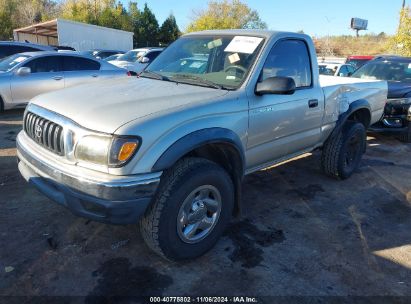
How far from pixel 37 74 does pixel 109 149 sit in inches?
274

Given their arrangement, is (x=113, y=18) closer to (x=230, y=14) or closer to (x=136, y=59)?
(x=230, y=14)

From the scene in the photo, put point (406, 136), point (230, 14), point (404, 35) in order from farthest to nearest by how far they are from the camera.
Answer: point (230, 14) → point (404, 35) → point (406, 136)

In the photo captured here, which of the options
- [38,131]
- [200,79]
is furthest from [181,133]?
[38,131]

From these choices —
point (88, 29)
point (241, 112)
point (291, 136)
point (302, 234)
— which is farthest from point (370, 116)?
point (88, 29)

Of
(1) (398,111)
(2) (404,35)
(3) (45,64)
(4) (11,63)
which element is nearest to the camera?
(1) (398,111)

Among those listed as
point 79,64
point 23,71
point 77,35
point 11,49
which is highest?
point 77,35

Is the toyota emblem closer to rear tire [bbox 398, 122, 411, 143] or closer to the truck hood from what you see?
the truck hood

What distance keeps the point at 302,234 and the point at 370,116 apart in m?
2.66

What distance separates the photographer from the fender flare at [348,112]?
471cm

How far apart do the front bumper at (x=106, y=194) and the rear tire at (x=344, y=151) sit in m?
2.95

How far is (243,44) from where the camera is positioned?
→ 11.8ft

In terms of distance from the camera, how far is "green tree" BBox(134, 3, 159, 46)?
4500 centimetres

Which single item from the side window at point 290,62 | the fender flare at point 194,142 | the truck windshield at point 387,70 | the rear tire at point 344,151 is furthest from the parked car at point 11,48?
the fender flare at point 194,142

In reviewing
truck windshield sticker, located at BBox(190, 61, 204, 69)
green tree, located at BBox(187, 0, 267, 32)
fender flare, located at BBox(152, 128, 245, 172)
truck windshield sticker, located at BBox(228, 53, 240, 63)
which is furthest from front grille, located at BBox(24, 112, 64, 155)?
green tree, located at BBox(187, 0, 267, 32)
